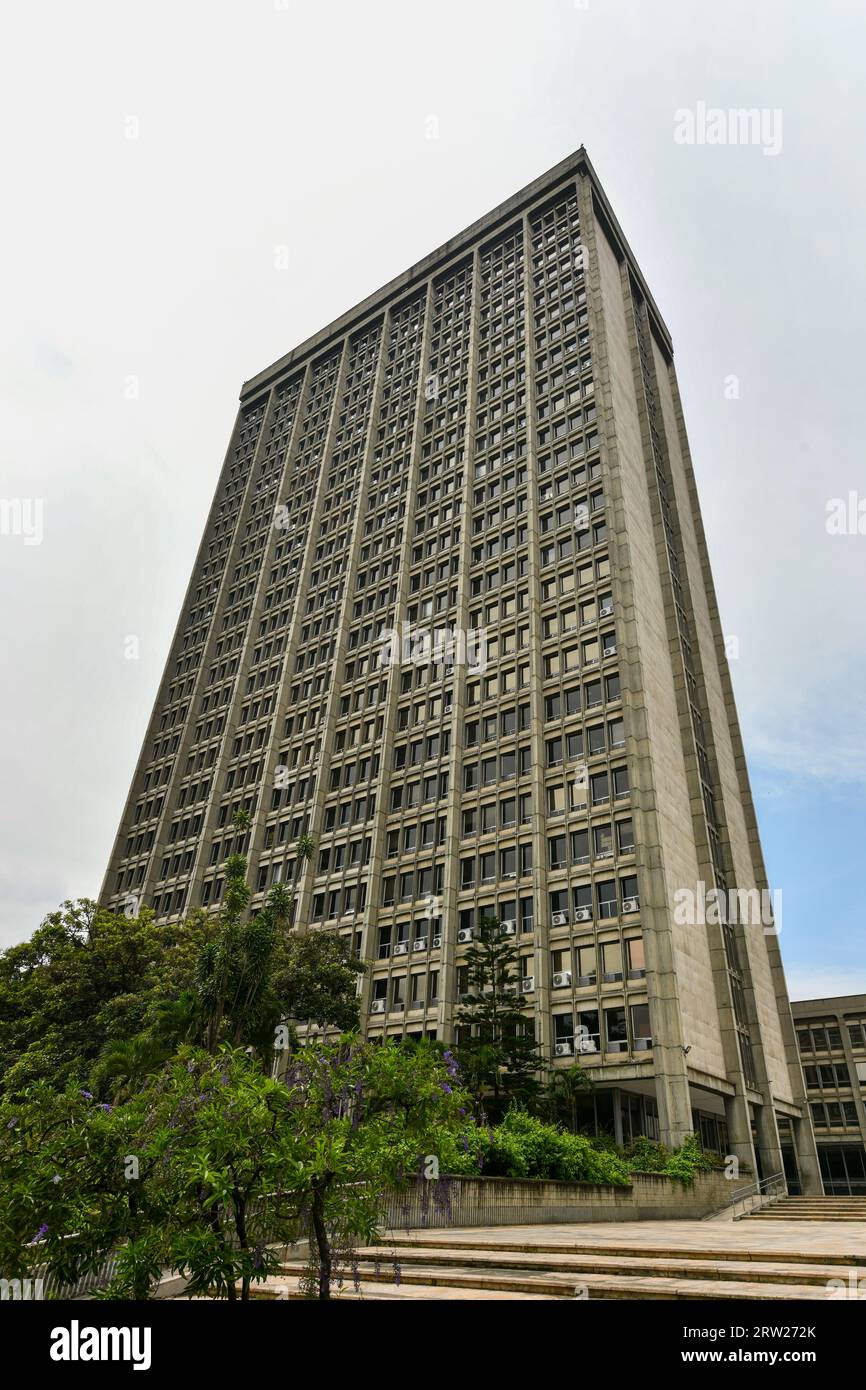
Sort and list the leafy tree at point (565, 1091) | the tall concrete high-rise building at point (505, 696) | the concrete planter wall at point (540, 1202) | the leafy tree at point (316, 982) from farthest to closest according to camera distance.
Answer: the tall concrete high-rise building at point (505, 696)
the leafy tree at point (316, 982)
the leafy tree at point (565, 1091)
the concrete planter wall at point (540, 1202)

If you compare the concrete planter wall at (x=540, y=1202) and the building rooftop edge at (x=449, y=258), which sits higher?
the building rooftop edge at (x=449, y=258)

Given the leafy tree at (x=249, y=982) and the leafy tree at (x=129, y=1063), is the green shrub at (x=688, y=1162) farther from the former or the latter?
the leafy tree at (x=129, y=1063)

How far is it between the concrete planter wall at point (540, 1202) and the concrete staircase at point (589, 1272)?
5.25 feet

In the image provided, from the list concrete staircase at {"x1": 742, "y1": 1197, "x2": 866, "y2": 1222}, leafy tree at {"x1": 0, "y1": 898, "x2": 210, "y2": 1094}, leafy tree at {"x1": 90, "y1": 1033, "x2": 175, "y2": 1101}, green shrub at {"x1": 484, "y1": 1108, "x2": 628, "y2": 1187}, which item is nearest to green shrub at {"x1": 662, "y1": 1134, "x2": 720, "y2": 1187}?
concrete staircase at {"x1": 742, "y1": 1197, "x2": 866, "y2": 1222}

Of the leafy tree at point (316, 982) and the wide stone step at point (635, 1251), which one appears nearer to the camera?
the wide stone step at point (635, 1251)

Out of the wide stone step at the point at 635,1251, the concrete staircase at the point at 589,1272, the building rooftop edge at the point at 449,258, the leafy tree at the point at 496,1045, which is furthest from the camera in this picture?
the building rooftop edge at the point at 449,258

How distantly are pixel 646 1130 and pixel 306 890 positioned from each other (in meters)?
23.9

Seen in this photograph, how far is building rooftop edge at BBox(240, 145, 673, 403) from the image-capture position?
220 feet

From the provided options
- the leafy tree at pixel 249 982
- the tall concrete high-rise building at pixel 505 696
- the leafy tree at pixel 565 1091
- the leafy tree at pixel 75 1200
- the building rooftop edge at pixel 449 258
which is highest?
the building rooftop edge at pixel 449 258

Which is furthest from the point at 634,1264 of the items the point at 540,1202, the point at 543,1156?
the point at 543,1156

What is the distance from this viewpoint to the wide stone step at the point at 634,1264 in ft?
34.6

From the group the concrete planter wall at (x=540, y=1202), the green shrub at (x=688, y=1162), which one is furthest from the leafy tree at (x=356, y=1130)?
the green shrub at (x=688, y=1162)
